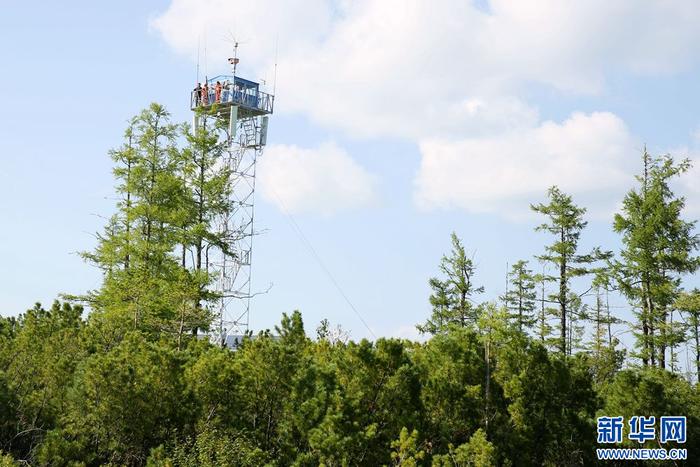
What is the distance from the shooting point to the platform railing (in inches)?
1479

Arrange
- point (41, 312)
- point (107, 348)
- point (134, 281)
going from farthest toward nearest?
point (134, 281)
point (41, 312)
point (107, 348)

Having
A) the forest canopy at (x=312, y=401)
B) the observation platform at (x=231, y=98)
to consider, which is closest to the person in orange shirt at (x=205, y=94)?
the observation platform at (x=231, y=98)

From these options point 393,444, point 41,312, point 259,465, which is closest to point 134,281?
point 41,312

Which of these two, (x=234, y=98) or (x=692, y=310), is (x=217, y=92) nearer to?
(x=234, y=98)

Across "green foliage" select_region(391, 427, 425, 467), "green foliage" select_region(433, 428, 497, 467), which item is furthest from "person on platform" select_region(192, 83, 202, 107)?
"green foliage" select_region(433, 428, 497, 467)

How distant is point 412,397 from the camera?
19.7 metres

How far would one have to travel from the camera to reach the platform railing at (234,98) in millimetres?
37562

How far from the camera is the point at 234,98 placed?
123ft

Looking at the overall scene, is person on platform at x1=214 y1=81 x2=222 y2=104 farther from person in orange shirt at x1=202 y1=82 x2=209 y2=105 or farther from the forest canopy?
the forest canopy

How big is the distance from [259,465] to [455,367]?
4.82 metres

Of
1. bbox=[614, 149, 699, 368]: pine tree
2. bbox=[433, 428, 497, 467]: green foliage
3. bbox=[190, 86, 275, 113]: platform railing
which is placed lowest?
bbox=[433, 428, 497, 467]: green foliage

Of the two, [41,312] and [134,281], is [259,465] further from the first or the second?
[134,281]

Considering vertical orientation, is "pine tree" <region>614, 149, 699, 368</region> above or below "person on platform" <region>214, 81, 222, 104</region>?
below

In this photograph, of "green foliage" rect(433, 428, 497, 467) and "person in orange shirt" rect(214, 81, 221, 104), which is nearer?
"green foliage" rect(433, 428, 497, 467)
